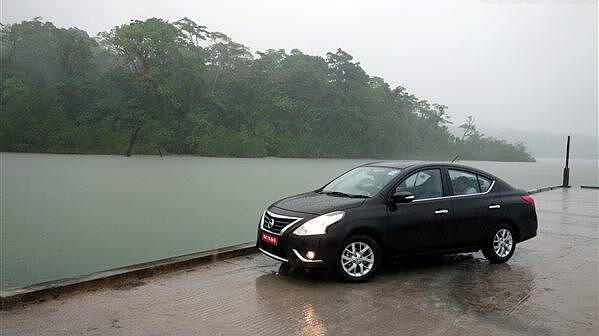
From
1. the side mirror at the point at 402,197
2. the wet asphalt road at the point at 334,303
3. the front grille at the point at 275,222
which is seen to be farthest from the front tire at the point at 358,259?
the front grille at the point at 275,222

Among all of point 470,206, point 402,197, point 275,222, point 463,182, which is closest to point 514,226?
point 470,206

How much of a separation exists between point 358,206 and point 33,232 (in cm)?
909

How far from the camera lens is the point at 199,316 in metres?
4.79

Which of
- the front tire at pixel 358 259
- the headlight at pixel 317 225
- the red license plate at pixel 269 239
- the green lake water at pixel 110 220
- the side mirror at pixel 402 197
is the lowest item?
the green lake water at pixel 110 220

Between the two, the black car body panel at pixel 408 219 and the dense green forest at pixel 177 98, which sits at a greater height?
the dense green forest at pixel 177 98

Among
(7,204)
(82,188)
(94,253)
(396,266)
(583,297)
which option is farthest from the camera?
(82,188)

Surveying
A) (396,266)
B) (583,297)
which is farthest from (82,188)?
(583,297)

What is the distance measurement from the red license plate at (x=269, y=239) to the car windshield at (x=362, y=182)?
1.09m

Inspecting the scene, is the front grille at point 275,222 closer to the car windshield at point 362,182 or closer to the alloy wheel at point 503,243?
the car windshield at point 362,182

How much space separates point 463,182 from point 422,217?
1.02 metres

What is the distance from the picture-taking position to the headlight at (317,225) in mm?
5711

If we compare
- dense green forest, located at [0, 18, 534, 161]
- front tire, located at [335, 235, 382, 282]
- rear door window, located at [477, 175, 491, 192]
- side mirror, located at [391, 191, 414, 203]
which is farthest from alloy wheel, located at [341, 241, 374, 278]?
dense green forest, located at [0, 18, 534, 161]

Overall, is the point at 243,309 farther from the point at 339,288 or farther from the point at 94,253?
the point at 94,253

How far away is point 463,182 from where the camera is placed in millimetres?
6930
